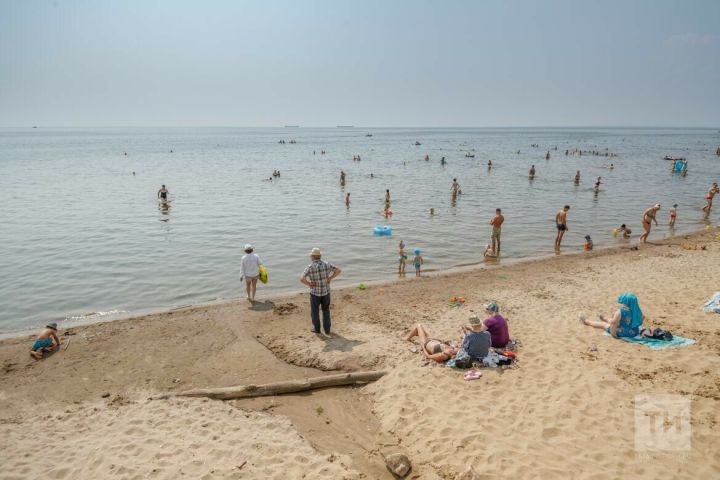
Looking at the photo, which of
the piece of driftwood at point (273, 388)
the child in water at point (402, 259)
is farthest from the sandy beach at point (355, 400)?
the child in water at point (402, 259)

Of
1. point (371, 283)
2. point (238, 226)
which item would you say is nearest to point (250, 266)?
point (371, 283)

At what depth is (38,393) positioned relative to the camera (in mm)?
8125

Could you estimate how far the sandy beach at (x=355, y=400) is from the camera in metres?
5.76

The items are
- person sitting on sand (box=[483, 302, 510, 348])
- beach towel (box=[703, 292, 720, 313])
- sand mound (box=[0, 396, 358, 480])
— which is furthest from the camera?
beach towel (box=[703, 292, 720, 313])

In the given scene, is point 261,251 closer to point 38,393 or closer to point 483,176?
point 38,393

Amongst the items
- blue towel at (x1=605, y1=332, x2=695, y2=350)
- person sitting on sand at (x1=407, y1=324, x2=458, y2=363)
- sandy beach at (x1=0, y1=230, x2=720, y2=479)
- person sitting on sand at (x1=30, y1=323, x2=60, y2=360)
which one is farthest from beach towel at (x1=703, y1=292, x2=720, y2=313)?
person sitting on sand at (x1=30, y1=323, x2=60, y2=360)

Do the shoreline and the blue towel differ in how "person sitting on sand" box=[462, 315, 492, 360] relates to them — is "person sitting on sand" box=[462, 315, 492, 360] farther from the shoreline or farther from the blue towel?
the shoreline

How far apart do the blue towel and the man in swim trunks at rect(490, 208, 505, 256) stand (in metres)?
8.92

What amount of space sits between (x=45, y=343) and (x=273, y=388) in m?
6.07

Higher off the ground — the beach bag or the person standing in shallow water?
the person standing in shallow water

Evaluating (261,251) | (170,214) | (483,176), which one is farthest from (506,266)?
(483,176)

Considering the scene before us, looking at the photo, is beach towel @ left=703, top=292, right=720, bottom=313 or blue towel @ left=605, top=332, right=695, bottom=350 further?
beach towel @ left=703, top=292, right=720, bottom=313

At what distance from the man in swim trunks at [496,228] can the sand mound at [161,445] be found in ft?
43.1

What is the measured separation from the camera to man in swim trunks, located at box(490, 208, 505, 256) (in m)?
17.4
